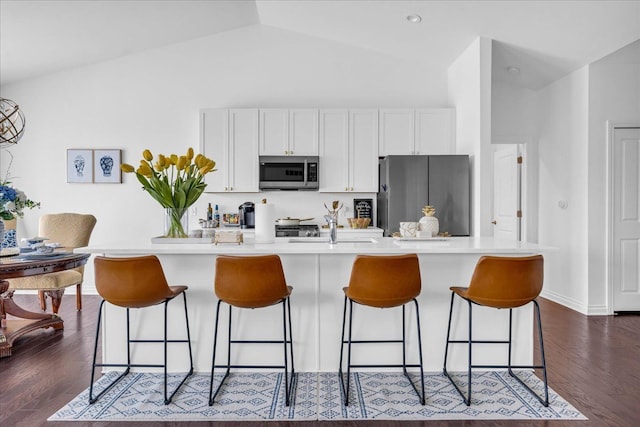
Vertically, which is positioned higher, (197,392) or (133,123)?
(133,123)

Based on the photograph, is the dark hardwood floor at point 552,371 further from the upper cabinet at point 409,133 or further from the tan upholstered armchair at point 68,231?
the upper cabinet at point 409,133

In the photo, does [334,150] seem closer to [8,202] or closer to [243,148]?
[243,148]

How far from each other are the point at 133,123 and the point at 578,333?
17.8 ft

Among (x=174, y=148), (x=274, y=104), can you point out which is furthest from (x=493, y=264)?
(x=174, y=148)

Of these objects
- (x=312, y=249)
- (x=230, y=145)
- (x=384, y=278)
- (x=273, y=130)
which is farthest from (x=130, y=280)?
(x=273, y=130)

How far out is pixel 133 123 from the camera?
17.0ft

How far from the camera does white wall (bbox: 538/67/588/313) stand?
171 inches

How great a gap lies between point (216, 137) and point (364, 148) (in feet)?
5.84

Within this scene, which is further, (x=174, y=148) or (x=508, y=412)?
(x=174, y=148)

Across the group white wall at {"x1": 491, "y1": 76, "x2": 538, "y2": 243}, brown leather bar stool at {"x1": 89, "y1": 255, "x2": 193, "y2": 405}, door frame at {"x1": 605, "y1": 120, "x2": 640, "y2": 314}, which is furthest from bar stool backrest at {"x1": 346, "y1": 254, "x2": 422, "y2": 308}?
white wall at {"x1": 491, "y1": 76, "x2": 538, "y2": 243}

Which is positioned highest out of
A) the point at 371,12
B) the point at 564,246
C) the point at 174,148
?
the point at 371,12

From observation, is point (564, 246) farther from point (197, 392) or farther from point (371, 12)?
point (197, 392)

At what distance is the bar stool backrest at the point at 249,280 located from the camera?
2275 mm

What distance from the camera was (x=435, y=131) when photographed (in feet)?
16.1
